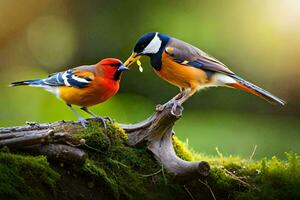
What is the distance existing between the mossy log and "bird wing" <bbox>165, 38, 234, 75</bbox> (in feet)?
2.81

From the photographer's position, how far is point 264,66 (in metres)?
8.42

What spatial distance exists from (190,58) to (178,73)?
14cm

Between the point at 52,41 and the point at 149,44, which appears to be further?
the point at 52,41

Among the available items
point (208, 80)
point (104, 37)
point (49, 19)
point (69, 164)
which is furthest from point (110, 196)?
point (49, 19)

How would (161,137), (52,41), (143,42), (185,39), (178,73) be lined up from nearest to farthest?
(161,137) < (143,42) < (178,73) < (185,39) < (52,41)

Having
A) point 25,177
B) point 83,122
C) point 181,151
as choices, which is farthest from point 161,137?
point 25,177

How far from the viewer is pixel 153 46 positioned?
14.3 ft

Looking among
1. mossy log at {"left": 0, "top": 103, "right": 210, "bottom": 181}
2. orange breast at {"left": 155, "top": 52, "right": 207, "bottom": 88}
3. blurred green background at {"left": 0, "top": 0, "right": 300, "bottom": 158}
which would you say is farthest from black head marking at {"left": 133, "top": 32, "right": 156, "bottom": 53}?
blurred green background at {"left": 0, "top": 0, "right": 300, "bottom": 158}

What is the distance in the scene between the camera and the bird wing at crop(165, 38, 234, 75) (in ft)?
14.6

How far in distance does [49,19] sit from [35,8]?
28cm

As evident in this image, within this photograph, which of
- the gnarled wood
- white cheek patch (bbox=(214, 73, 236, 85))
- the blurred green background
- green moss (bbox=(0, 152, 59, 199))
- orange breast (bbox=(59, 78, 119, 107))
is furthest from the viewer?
the blurred green background

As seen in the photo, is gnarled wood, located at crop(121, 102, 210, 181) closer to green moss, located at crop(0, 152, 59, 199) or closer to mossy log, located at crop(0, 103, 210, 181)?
mossy log, located at crop(0, 103, 210, 181)

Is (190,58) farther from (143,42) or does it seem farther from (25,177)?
(25,177)

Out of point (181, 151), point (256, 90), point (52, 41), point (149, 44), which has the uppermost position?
point (149, 44)
